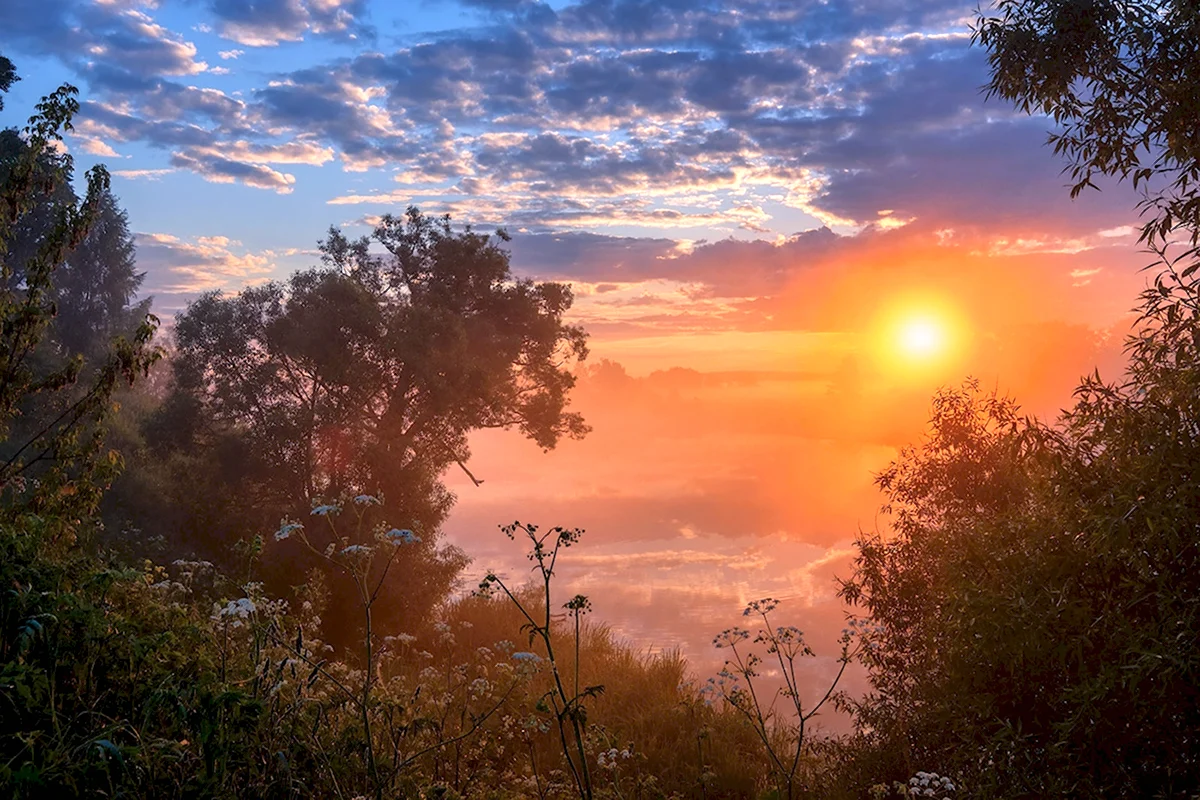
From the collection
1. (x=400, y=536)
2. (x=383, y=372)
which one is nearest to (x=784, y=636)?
(x=400, y=536)

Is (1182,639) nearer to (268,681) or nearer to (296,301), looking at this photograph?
(268,681)

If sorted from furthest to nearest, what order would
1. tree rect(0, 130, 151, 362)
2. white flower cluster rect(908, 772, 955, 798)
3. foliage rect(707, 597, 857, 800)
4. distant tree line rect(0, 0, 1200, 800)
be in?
tree rect(0, 130, 151, 362) → foliage rect(707, 597, 857, 800) → white flower cluster rect(908, 772, 955, 798) → distant tree line rect(0, 0, 1200, 800)

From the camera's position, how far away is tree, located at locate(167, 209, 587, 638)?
2170 cm

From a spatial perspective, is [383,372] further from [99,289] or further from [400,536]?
[99,289]

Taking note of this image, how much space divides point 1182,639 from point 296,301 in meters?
21.9

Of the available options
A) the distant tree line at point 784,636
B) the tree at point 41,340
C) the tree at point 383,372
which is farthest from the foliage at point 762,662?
the tree at point 383,372

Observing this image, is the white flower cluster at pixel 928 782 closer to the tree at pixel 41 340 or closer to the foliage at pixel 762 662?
the foliage at pixel 762 662

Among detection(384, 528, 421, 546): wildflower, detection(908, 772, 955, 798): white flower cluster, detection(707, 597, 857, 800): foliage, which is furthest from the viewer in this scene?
detection(707, 597, 857, 800): foliage

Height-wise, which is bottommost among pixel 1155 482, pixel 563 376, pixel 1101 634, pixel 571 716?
pixel 571 716

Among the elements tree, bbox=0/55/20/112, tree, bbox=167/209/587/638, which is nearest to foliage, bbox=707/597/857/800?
tree, bbox=167/209/587/638

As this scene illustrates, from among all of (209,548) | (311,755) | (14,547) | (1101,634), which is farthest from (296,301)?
(1101,634)

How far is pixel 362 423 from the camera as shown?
73.5ft

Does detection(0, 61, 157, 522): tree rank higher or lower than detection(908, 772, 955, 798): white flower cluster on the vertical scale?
higher

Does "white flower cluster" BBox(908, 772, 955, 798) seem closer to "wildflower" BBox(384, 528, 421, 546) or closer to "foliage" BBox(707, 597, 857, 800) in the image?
"foliage" BBox(707, 597, 857, 800)
